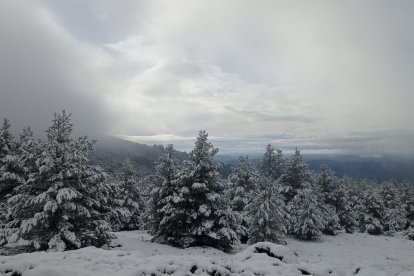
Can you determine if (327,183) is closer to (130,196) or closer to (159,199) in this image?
(130,196)

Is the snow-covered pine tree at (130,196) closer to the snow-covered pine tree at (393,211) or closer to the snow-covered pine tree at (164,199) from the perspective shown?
the snow-covered pine tree at (164,199)

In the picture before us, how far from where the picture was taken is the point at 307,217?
37.7 m

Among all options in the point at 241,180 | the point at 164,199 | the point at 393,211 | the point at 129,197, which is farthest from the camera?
the point at 393,211

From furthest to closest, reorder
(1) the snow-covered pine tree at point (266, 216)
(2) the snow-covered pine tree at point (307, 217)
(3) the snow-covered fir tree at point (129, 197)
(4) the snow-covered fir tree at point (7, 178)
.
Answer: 1. (3) the snow-covered fir tree at point (129, 197)
2. (2) the snow-covered pine tree at point (307, 217)
3. (1) the snow-covered pine tree at point (266, 216)
4. (4) the snow-covered fir tree at point (7, 178)

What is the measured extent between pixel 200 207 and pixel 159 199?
5.31 meters

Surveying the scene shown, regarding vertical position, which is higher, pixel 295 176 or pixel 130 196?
pixel 295 176

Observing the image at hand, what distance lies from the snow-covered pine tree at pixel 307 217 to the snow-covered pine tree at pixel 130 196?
1921 centimetres

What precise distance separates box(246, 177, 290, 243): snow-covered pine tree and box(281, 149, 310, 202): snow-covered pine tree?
37.3 ft

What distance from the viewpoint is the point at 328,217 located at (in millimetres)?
41625

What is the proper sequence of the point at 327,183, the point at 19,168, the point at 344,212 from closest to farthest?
1. the point at 19,168
2. the point at 327,183
3. the point at 344,212

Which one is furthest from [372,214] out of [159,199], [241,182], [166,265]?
[166,265]

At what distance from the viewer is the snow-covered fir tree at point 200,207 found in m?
25.8

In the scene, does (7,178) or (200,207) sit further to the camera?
(200,207)

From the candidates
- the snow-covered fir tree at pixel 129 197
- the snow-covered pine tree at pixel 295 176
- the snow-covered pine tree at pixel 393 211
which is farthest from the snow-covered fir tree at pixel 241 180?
the snow-covered pine tree at pixel 393 211
